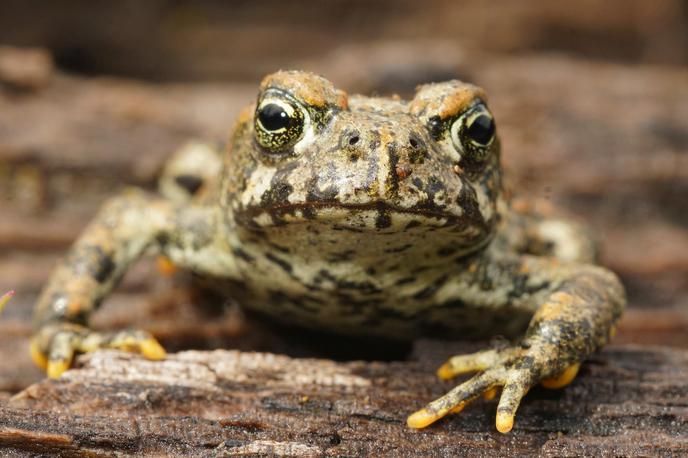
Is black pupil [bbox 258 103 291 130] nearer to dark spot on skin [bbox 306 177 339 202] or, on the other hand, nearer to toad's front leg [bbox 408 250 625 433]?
dark spot on skin [bbox 306 177 339 202]

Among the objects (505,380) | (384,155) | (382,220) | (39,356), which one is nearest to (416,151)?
(384,155)

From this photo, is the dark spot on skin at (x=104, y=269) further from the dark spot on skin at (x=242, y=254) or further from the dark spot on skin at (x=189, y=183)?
the dark spot on skin at (x=189, y=183)

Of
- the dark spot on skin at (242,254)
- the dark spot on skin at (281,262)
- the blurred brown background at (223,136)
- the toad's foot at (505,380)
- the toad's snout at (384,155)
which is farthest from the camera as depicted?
the blurred brown background at (223,136)

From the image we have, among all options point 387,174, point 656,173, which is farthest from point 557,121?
point 387,174

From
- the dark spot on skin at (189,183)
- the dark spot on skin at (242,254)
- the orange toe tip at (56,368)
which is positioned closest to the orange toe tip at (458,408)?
the dark spot on skin at (242,254)

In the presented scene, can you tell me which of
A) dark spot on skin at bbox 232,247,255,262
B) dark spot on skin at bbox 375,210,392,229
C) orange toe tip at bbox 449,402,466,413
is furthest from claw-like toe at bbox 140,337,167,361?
orange toe tip at bbox 449,402,466,413

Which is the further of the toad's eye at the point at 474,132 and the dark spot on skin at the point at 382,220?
the toad's eye at the point at 474,132

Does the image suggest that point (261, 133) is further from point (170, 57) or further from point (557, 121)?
point (170, 57)

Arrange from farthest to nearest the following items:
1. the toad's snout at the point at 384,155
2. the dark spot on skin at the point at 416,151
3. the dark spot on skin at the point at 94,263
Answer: the dark spot on skin at the point at 94,263 → the dark spot on skin at the point at 416,151 → the toad's snout at the point at 384,155
